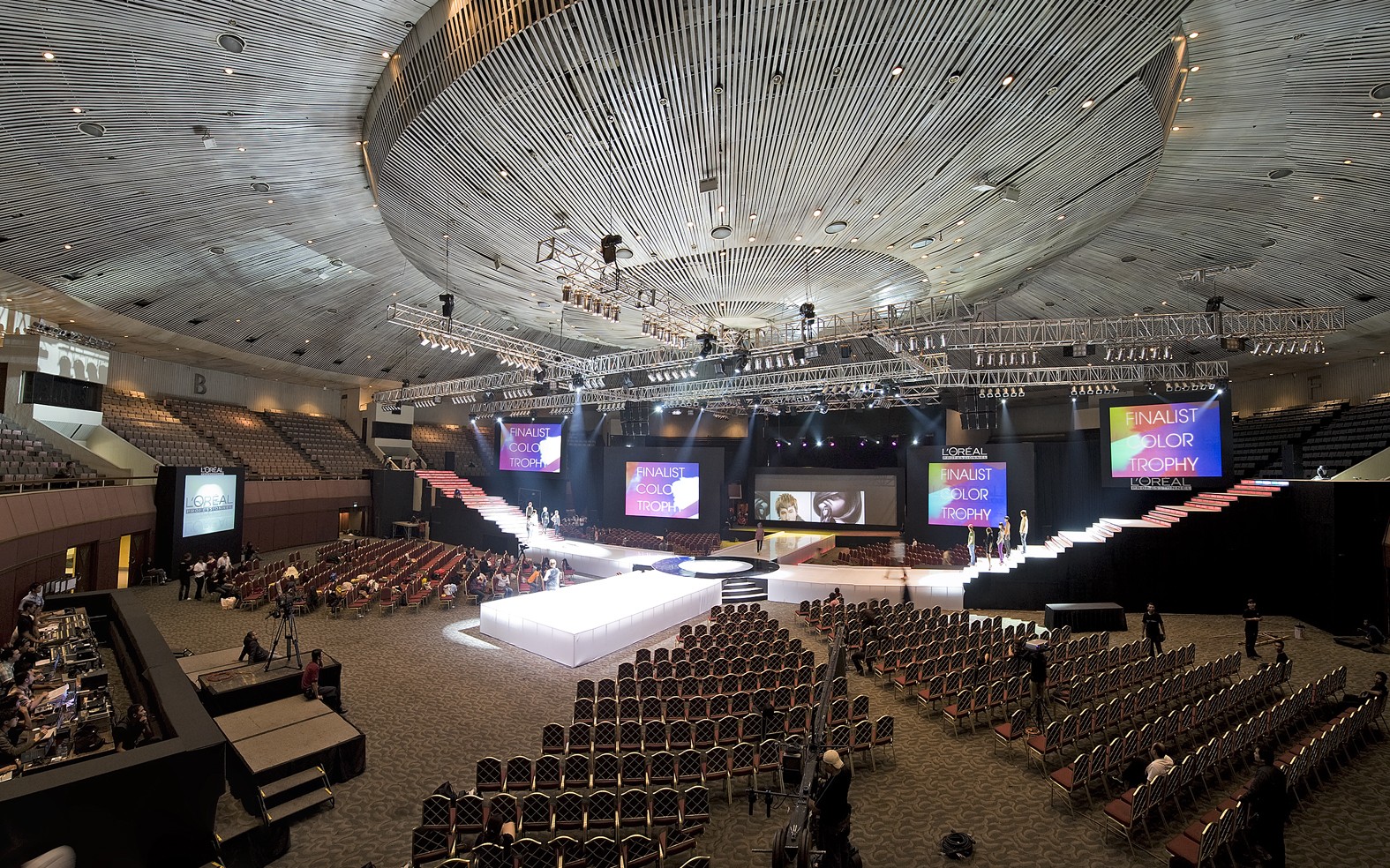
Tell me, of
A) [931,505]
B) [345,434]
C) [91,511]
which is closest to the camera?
[91,511]

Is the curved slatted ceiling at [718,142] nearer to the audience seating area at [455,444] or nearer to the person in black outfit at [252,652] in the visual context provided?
the person in black outfit at [252,652]

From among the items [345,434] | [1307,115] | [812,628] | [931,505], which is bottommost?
[812,628]

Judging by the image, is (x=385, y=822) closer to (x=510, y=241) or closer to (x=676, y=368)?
(x=510, y=241)

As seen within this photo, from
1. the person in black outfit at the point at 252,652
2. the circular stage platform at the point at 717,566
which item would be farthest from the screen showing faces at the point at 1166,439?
the person in black outfit at the point at 252,652

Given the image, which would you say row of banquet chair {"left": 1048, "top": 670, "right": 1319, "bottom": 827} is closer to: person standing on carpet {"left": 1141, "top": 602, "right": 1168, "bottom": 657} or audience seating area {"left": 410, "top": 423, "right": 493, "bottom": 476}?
person standing on carpet {"left": 1141, "top": 602, "right": 1168, "bottom": 657}

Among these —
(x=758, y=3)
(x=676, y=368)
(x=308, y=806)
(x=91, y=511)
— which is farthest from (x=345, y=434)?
(x=758, y=3)

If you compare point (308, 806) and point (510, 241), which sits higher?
point (510, 241)

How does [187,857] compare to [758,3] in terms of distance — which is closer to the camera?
[187,857]

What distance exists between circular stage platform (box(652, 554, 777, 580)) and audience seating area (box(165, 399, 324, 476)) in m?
15.4

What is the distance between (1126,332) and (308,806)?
2033 cm

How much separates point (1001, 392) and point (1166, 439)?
7948 millimetres

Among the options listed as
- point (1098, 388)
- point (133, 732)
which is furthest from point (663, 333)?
point (1098, 388)

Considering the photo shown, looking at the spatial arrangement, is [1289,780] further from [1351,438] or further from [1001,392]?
[1001,392]

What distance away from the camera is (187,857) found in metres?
5.11
